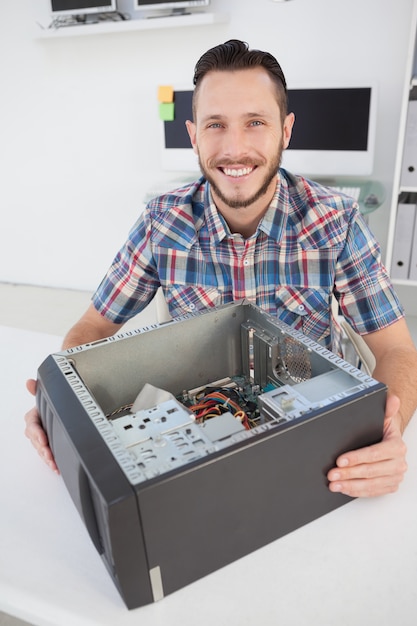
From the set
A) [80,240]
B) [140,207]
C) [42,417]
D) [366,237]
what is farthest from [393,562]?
[80,240]

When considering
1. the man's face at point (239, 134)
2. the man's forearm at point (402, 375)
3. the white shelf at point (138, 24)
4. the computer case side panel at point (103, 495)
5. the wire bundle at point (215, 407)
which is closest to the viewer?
the computer case side panel at point (103, 495)

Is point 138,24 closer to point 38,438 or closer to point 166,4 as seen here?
point 166,4

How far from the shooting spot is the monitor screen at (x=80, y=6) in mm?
2529

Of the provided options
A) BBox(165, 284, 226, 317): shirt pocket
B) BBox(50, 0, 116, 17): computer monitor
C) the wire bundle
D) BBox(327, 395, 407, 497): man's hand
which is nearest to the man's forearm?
BBox(327, 395, 407, 497): man's hand

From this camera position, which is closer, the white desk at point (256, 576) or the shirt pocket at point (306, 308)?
the white desk at point (256, 576)

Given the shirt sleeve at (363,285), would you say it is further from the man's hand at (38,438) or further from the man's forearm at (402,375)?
the man's hand at (38,438)

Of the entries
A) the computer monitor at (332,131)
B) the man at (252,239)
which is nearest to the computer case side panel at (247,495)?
the man at (252,239)

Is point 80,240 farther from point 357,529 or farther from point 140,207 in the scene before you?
point 357,529

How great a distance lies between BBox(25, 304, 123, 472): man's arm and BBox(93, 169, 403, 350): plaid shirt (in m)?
0.05

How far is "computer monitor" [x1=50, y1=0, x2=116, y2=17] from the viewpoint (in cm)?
253

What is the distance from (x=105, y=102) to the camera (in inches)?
115

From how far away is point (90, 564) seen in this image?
692 mm

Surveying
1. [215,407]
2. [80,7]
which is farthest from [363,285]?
[80,7]

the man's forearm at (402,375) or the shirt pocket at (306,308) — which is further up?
the shirt pocket at (306,308)
